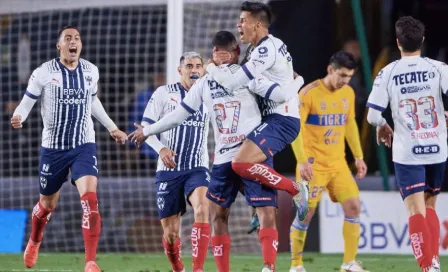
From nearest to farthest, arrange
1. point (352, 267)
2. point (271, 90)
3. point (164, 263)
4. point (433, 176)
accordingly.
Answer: point (271, 90) → point (433, 176) → point (352, 267) → point (164, 263)

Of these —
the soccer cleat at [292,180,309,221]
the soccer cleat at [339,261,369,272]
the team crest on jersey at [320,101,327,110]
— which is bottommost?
the soccer cleat at [339,261,369,272]

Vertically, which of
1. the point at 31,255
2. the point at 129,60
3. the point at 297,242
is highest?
the point at 129,60

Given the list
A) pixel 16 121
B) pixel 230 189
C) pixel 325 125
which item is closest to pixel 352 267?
pixel 325 125

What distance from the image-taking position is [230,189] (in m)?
9.18

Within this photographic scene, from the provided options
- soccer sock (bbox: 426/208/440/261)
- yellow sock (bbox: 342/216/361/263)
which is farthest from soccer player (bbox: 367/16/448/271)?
yellow sock (bbox: 342/216/361/263)

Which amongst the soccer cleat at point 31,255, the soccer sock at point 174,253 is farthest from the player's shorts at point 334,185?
the soccer cleat at point 31,255

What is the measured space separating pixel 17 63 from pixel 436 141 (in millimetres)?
8265

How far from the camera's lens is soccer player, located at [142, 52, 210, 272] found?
10227 millimetres

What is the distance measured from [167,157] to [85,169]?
3.52 ft

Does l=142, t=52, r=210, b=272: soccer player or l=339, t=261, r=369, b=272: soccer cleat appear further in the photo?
l=339, t=261, r=369, b=272: soccer cleat

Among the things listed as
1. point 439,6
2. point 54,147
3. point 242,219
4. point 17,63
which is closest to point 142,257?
point 242,219

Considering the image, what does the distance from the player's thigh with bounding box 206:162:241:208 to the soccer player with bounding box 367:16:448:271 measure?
1275 millimetres

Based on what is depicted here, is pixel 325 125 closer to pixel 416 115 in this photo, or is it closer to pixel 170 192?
pixel 170 192

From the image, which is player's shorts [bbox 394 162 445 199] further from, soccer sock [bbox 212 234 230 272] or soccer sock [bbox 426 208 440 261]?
soccer sock [bbox 212 234 230 272]
